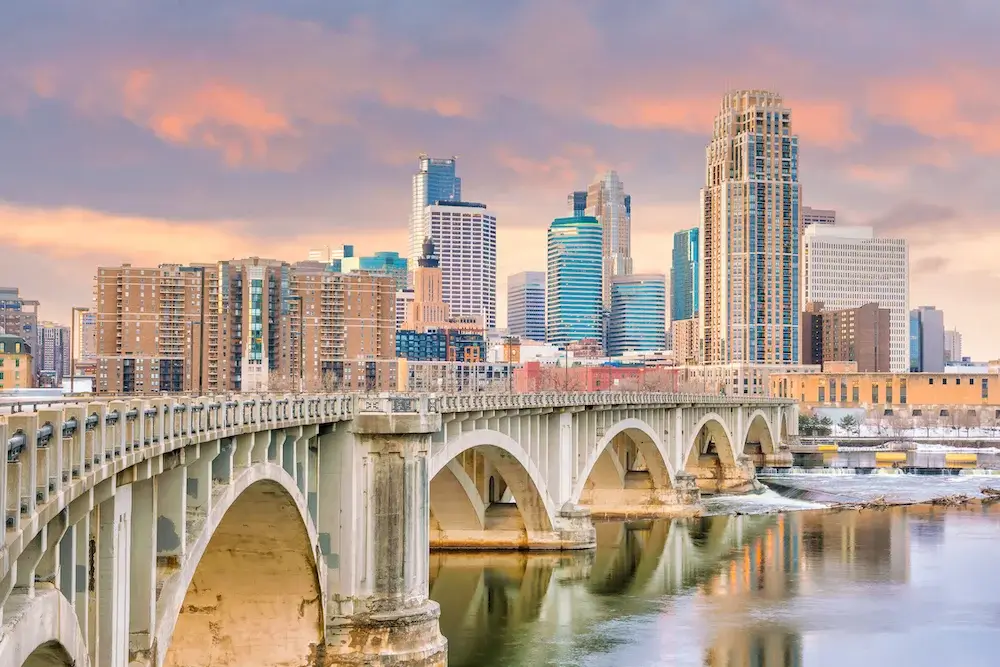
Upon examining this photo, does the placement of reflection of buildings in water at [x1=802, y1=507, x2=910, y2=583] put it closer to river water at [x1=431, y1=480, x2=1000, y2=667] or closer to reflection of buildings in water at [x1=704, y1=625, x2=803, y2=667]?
river water at [x1=431, y1=480, x2=1000, y2=667]

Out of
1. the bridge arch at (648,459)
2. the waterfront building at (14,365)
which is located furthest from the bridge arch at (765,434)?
the waterfront building at (14,365)

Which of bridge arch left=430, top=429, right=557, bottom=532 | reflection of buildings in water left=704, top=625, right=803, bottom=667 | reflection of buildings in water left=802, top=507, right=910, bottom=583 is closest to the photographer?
reflection of buildings in water left=704, top=625, right=803, bottom=667

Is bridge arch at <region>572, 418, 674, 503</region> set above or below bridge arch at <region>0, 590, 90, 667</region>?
below

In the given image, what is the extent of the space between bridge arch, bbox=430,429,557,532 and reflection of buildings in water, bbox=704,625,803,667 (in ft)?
43.2

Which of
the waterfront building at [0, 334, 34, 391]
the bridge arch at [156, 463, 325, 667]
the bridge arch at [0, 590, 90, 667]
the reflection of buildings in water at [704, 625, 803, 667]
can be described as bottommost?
the reflection of buildings in water at [704, 625, 803, 667]

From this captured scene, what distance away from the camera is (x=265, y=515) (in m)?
38.7

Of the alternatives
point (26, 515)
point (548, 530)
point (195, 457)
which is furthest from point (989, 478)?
point (26, 515)

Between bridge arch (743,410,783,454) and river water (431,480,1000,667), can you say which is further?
bridge arch (743,410,783,454)

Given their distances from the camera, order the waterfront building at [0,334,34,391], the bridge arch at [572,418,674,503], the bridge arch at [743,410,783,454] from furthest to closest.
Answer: the bridge arch at [743,410,783,454]
the bridge arch at [572,418,674,503]
the waterfront building at [0,334,34,391]

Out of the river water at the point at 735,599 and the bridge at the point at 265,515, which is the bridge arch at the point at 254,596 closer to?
the bridge at the point at 265,515

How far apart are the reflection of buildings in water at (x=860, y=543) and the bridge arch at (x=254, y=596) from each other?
37790 millimetres

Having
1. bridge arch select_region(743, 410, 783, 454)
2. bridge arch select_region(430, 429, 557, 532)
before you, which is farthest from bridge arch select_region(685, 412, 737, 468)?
bridge arch select_region(430, 429, 557, 532)

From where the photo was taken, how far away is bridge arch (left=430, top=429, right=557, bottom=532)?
60.6 meters

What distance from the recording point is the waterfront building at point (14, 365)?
306 feet
